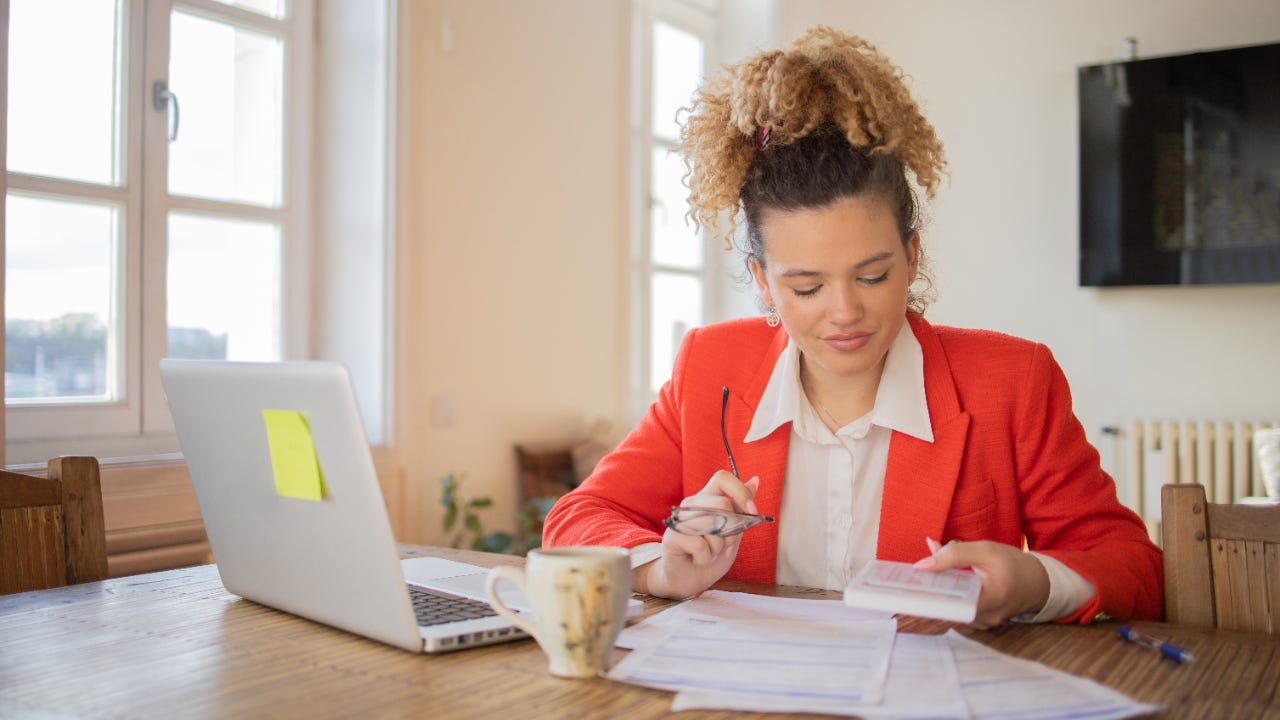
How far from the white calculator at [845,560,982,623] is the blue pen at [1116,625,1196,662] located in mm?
156

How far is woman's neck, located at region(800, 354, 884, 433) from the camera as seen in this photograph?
1.50 metres

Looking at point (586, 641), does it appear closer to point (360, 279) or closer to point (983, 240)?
point (360, 279)

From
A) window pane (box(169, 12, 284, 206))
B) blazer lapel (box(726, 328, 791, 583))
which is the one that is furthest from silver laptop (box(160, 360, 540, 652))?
window pane (box(169, 12, 284, 206))

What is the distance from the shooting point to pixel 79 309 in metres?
2.33

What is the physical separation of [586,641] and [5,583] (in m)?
0.86

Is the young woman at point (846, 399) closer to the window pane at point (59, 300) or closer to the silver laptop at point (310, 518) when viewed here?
the silver laptop at point (310, 518)

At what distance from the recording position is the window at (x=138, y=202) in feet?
7.38

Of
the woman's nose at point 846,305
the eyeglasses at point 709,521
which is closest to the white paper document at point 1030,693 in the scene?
the eyeglasses at point 709,521

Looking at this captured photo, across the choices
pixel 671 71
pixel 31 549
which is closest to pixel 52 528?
pixel 31 549

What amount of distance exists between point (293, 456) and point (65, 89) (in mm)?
1767

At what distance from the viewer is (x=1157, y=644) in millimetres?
968

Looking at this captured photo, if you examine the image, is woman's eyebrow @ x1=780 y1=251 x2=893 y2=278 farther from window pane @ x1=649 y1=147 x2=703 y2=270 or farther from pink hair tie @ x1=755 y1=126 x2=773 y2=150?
window pane @ x1=649 y1=147 x2=703 y2=270

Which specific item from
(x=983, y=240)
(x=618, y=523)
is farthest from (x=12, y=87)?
(x=983, y=240)

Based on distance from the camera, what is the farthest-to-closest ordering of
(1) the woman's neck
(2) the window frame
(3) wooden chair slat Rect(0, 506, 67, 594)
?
1. (2) the window frame
2. (1) the woman's neck
3. (3) wooden chair slat Rect(0, 506, 67, 594)
